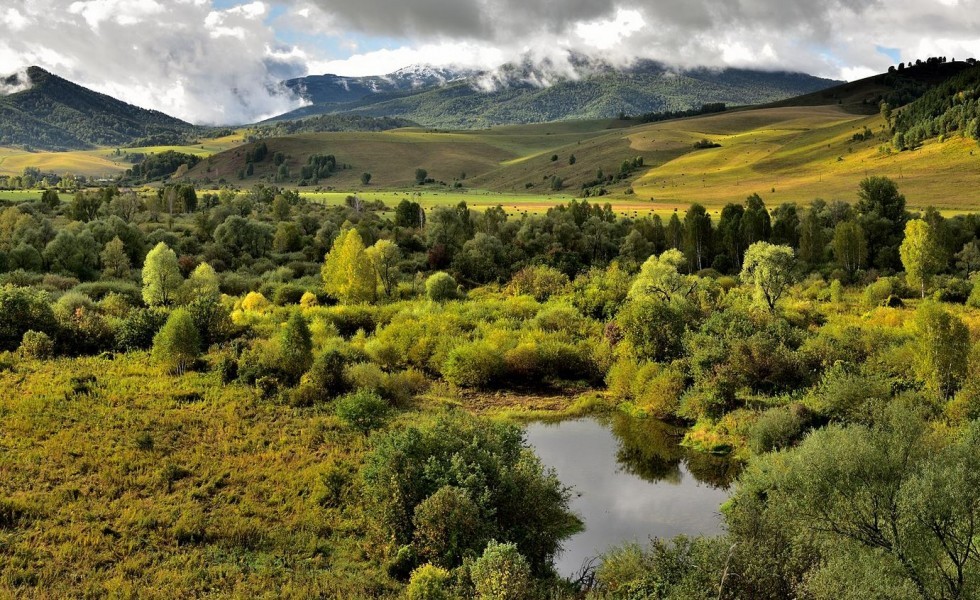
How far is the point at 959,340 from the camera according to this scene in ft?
129

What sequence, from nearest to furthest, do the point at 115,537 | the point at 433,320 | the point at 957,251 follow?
1. the point at 115,537
2. the point at 433,320
3. the point at 957,251

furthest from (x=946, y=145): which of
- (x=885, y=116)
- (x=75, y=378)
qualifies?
(x=75, y=378)

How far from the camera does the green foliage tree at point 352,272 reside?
221 feet

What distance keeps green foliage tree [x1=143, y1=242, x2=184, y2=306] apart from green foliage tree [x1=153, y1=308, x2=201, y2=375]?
615 inches

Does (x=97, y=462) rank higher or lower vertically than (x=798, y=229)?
lower

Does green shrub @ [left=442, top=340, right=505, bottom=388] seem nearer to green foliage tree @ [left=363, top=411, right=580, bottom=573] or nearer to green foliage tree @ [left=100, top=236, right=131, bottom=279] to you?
green foliage tree @ [left=363, top=411, right=580, bottom=573]

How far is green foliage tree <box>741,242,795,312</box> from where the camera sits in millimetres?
59000

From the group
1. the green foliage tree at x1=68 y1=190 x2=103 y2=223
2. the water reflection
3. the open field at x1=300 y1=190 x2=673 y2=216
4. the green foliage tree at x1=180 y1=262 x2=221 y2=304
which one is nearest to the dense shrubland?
the water reflection

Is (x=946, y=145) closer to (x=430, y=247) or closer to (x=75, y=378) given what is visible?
(x=430, y=247)

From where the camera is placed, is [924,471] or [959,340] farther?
[959,340]

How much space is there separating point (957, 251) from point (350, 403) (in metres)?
78.7

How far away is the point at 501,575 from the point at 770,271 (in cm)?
4663

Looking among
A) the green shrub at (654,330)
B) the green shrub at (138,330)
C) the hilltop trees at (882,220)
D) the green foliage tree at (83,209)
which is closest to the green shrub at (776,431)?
the green shrub at (654,330)

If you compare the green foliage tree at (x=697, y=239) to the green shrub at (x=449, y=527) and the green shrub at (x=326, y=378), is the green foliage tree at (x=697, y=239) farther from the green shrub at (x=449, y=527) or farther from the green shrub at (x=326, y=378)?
the green shrub at (x=449, y=527)
